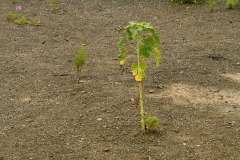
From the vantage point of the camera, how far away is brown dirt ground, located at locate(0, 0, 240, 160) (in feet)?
13.3

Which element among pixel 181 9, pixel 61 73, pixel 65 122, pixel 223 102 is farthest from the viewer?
pixel 181 9

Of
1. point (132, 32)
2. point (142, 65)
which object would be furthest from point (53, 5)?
A: point (132, 32)

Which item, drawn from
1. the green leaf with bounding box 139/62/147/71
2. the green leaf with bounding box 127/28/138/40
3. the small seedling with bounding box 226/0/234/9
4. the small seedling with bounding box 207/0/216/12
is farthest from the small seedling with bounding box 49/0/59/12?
the green leaf with bounding box 127/28/138/40

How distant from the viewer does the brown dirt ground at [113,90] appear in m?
4.06

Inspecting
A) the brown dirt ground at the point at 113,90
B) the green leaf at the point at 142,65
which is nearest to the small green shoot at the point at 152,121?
the brown dirt ground at the point at 113,90

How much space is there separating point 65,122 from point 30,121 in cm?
33

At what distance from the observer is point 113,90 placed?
509 centimetres

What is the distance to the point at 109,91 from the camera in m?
5.06

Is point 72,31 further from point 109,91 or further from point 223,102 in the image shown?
point 223,102

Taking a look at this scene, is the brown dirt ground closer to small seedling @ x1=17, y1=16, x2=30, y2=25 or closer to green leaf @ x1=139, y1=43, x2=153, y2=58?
small seedling @ x1=17, y1=16, x2=30, y2=25

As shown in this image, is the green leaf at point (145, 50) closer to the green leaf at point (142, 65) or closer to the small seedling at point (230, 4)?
the green leaf at point (142, 65)

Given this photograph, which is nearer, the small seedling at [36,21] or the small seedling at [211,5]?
the small seedling at [36,21]

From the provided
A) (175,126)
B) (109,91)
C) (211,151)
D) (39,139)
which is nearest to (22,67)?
(109,91)

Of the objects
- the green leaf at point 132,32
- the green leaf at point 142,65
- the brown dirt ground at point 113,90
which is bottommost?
the brown dirt ground at point 113,90
